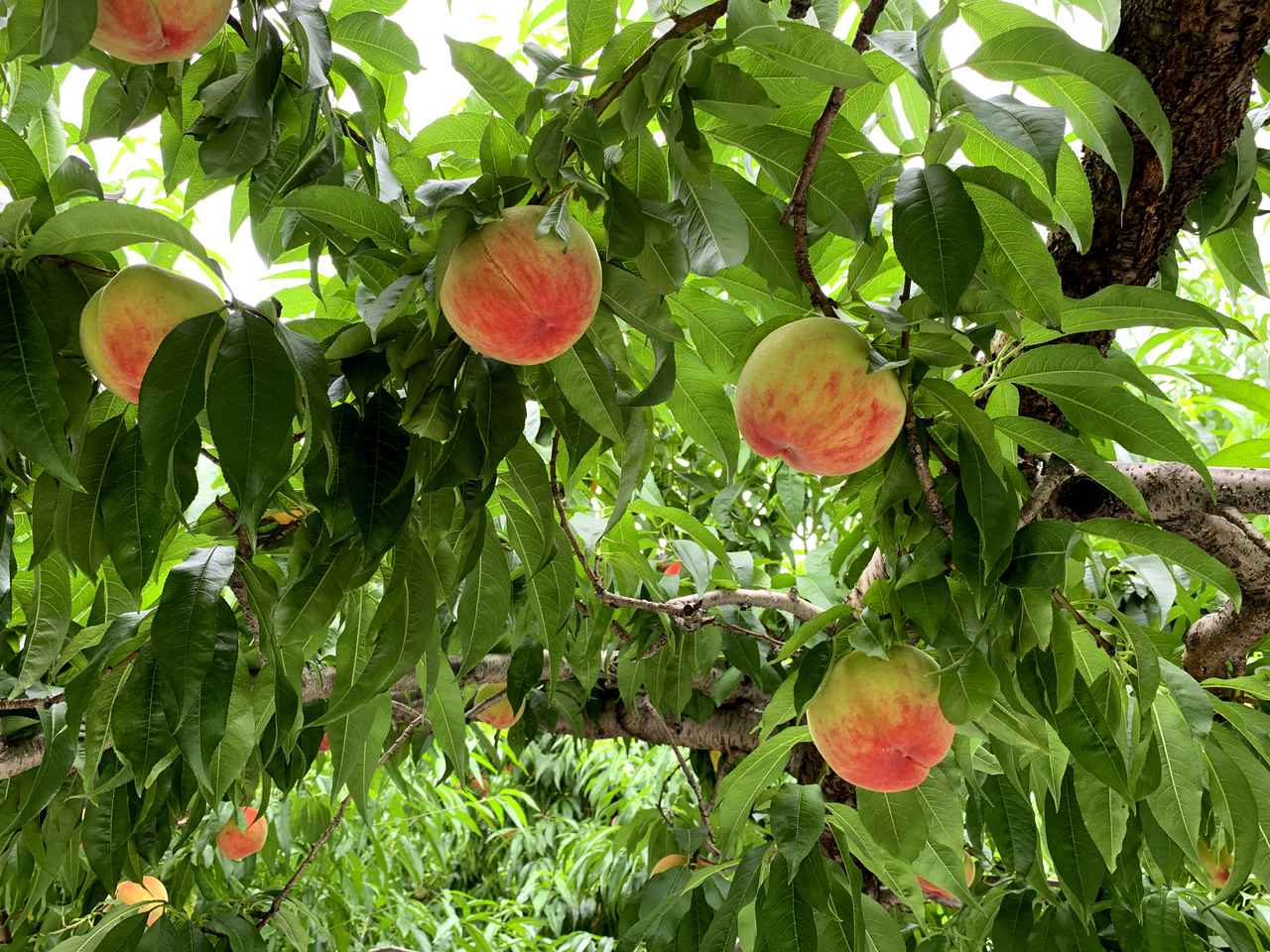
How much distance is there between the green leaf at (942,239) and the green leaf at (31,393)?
1.57ft

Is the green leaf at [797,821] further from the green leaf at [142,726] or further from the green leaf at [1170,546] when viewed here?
the green leaf at [142,726]

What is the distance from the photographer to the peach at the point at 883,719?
2.96 ft

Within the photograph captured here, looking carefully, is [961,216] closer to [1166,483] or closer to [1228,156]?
[1228,156]

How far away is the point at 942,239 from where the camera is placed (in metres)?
0.61

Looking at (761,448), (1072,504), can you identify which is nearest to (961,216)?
(761,448)

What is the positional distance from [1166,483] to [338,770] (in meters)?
0.77

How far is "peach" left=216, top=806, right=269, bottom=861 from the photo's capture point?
6.35 feet

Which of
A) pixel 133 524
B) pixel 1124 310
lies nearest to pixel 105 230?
pixel 133 524

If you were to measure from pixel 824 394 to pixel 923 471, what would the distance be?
11 cm

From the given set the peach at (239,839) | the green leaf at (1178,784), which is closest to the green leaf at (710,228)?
the green leaf at (1178,784)

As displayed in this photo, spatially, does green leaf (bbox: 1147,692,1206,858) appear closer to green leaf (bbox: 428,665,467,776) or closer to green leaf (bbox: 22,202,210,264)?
green leaf (bbox: 428,665,467,776)

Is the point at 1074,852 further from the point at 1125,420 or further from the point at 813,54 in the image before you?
the point at 813,54

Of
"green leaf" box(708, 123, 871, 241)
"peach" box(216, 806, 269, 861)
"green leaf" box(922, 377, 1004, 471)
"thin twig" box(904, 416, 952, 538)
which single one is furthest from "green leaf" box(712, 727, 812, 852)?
"peach" box(216, 806, 269, 861)

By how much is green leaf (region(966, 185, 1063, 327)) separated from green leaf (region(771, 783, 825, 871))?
492mm
